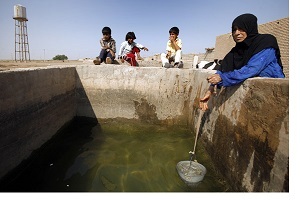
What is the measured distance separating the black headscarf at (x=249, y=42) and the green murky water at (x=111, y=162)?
5.56 ft

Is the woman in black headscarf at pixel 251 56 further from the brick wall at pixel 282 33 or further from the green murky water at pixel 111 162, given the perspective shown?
the brick wall at pixel 282 33

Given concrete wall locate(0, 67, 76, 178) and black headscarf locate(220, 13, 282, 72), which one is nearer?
black headscarf locate(220, 13, 282, 72)

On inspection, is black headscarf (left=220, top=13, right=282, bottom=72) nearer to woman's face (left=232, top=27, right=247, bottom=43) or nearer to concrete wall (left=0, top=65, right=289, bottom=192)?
woman's face (left=232, top=27, right=247, bottom=43)

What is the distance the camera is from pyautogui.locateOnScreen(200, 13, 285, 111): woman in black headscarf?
7.73 ft

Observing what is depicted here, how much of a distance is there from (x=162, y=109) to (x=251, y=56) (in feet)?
8.71

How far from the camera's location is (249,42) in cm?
260

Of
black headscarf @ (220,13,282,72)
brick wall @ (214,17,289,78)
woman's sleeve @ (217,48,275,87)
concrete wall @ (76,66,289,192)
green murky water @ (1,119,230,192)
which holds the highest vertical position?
brick wall @ (214,17,289,78)

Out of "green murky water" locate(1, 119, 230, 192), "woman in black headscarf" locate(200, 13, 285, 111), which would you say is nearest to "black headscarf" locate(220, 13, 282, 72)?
"woman in black headscarf" locate(200, 13, 285, 111)

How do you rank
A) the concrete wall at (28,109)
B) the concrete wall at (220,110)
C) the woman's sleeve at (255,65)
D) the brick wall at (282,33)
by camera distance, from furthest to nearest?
the brick wall at (282,33), the concrete wall at (28,109), the woman's sleeve at (255,65), the concrete wall at (220,110)

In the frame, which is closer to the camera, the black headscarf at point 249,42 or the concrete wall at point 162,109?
the concrete wall at point 162,109

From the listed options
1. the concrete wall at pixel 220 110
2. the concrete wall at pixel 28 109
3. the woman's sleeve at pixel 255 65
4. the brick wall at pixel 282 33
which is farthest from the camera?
the brick wall at pixel 282 33

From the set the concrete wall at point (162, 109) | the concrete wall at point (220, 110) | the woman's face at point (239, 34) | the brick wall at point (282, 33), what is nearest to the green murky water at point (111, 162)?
the concrete wall at point (162, 109)

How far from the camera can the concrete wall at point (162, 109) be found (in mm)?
1854
